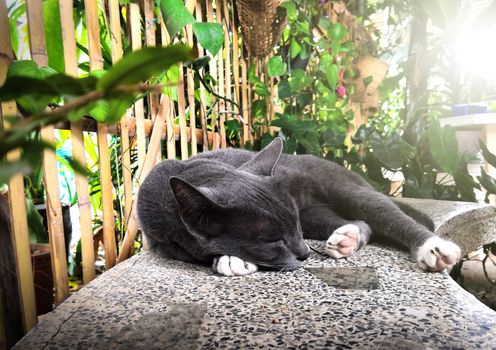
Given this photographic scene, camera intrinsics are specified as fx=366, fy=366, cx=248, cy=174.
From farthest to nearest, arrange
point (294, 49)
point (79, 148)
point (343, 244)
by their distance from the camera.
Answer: point (294, 49) < point (343, 244) < point (79, 148)

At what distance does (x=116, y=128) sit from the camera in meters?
1.52

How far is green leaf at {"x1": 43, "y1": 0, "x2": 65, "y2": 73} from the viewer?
121 centimetres

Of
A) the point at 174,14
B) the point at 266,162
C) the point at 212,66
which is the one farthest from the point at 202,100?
the point at 266,162

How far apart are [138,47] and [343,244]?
46.5 inches

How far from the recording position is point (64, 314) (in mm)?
956

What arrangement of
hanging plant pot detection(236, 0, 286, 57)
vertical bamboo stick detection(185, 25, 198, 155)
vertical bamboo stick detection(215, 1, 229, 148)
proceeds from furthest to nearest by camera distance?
vertical bamboo stick detection(215, 1, 229, 148), hanging plant pot detection(236, 0, 286, 57), vertical bamboo stick detection(185, 25, 198, 155)

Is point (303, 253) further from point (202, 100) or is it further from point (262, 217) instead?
point (202, 100)

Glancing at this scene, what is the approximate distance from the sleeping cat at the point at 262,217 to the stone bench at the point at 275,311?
0.07m

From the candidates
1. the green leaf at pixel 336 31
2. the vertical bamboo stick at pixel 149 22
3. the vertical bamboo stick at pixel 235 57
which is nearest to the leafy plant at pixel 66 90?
the vertical bamboo stick at pixel 149 22

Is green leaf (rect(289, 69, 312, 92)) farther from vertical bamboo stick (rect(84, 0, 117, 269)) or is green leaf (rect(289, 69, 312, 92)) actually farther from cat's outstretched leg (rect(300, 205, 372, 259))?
vertical bamboo stick (rect(84, 0, 117, 269))

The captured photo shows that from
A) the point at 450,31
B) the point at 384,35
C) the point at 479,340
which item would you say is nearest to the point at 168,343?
the point at 479,340

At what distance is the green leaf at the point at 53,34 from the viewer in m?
1.21

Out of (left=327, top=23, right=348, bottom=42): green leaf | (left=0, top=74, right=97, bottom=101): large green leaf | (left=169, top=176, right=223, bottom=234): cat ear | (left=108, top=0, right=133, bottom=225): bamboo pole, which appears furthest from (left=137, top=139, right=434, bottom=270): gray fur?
(left=327, top=23, right=348, bottom=42): green leaf

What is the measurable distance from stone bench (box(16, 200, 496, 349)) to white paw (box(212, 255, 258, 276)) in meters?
0.03
